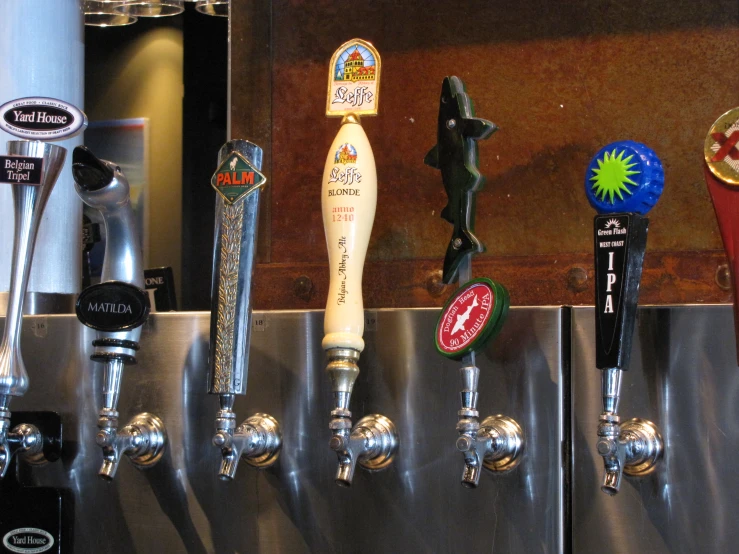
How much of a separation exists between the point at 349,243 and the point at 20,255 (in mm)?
306

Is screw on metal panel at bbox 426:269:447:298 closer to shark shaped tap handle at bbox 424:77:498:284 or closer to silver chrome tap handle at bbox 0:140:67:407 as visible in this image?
shark shaped tap handle at bbox 424:77:498:284

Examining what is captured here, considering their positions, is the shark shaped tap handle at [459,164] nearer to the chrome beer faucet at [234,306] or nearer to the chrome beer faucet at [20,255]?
the chrome beer faucet at [234,306]

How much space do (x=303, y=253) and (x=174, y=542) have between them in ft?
1.07

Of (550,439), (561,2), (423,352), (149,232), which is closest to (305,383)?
(423,352)

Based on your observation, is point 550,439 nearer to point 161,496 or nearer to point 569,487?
point 569,487

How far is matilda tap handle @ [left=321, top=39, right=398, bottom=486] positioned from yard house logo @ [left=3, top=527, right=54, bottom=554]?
1.03 ft

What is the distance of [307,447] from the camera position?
36.5 inches

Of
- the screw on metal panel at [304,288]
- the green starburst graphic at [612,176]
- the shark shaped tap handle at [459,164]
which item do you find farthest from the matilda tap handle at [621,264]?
the screw on metal panel at [304,288]

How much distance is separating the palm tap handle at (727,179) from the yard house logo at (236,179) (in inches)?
14.7

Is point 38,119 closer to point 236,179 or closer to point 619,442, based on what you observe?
point 236,179

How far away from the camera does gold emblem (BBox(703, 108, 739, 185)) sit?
2.52 feet

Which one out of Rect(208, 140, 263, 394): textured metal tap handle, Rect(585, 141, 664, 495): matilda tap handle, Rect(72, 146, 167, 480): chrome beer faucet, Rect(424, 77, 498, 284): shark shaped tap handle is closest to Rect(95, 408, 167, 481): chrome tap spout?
Rect(72, 146, 167, 480): chrome beer faucet

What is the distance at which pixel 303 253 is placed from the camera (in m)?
1.11

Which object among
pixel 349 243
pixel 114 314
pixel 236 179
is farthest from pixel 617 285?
pixel 114 314
